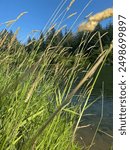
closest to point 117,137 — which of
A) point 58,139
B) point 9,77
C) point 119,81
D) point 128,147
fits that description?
point 128,147

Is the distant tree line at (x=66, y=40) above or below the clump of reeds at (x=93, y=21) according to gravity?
above

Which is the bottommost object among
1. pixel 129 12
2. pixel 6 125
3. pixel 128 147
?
pixel 128 147

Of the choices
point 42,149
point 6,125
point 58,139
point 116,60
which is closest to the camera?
point 116,60

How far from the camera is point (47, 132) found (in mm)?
2928

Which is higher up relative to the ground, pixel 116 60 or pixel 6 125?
pixel 116 60

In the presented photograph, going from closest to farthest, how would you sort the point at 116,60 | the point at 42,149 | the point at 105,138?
the point at 116,60 → the point at 42,149 → the point at 105,138

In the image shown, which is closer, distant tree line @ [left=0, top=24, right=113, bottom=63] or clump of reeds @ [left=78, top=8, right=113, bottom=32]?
clump of reeds @ [left=78, top=8, right=113, bottom=32]

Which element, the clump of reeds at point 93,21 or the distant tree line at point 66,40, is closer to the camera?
the clump of reeds at point 93,21

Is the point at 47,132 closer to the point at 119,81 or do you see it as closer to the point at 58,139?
the point at 58,139

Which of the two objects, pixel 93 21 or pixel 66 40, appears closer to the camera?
pixel 93 21

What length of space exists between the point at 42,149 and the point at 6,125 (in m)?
0.40

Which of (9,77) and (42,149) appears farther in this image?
(9,77)

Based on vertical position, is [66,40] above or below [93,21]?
above

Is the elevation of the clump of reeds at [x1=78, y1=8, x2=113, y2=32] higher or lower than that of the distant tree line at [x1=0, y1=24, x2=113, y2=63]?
lower
